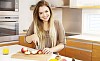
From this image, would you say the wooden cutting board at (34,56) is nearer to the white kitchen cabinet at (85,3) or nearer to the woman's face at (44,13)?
the woman's face at (44,13)

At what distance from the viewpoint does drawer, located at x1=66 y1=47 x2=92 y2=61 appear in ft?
9.83

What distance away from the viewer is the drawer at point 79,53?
2996 mm

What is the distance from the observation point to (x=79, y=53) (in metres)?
3.12

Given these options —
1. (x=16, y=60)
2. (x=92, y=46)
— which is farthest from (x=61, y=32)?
(x=92, y=46)

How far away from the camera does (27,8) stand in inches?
154

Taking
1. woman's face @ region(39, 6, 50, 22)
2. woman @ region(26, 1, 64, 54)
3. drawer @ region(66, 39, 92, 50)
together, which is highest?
woman's face @ region(39, 6, 50, 22)

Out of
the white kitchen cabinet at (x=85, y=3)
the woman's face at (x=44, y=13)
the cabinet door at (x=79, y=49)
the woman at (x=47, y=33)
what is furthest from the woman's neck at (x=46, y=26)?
the white kitchen cabinet at (x=85, y=3)

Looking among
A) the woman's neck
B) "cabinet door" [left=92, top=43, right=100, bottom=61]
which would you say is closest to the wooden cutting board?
the woman's neck

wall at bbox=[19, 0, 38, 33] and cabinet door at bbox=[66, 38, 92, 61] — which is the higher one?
wall at bbox=[19, 0, 38, 33]

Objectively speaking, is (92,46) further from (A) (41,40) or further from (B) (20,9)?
(B) (20,9)

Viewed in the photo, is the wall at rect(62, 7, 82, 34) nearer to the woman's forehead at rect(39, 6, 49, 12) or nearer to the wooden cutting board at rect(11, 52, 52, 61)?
the woman's forehead at rect(39, 6, 49, 12)

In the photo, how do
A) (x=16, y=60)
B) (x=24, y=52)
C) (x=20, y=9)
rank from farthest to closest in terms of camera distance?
(x=20, y=9) → (x=24, y=52) → (x=16, y=60)

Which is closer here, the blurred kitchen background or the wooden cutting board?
the wooden cutting board

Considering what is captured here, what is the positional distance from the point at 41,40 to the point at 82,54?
1.25 meters
